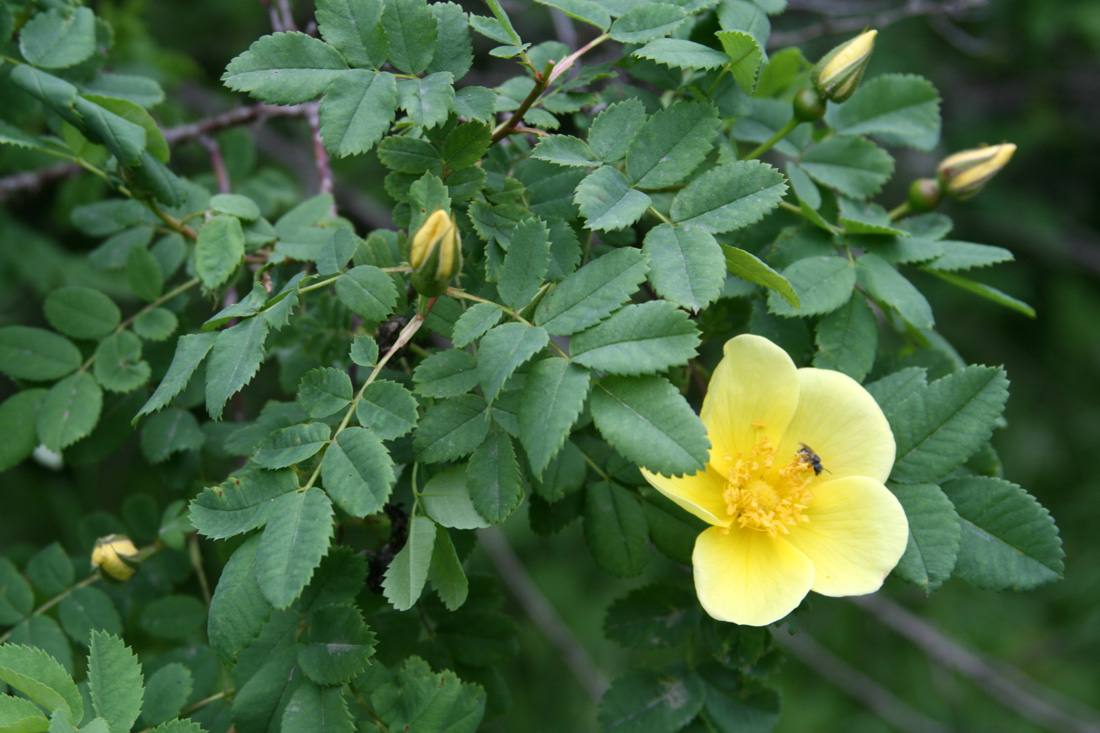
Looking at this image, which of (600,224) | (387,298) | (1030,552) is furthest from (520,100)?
(1030,552)

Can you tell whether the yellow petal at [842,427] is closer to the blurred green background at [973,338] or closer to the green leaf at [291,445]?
the green leaf at [291,445]

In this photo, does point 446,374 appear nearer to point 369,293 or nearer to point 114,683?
point 369,293

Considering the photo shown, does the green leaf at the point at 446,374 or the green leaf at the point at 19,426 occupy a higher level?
the green leaf at the point at 446,374

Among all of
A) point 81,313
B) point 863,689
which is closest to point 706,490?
point 81,313

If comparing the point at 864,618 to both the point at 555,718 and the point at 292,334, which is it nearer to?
the point at 555,718

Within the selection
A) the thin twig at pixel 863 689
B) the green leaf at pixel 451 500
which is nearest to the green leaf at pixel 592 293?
the green leaf at pixel 451 500

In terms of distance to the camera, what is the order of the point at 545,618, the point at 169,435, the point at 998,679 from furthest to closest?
the point at 545,618, the point at 998,679, the point at 169,435
